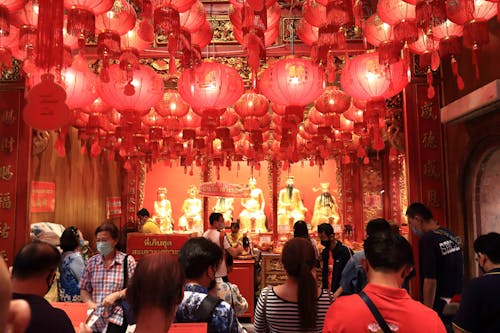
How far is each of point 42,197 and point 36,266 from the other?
4863 millimetres

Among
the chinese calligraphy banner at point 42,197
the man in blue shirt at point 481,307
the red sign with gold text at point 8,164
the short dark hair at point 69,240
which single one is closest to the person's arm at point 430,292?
the man in blue shirt at point 481,307

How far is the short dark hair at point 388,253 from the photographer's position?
1437mm

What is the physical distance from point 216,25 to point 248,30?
2779 millimetres

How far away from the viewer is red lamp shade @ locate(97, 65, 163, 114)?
3410 millimetres

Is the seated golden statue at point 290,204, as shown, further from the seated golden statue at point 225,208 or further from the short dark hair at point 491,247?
the short dark hair at point 491,247

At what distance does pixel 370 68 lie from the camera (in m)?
3.29

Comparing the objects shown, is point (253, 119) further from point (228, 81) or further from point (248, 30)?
point (248, 30)

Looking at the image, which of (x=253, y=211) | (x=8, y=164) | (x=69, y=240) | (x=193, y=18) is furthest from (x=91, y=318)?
(x=253, y=211)

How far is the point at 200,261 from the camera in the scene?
172 cm

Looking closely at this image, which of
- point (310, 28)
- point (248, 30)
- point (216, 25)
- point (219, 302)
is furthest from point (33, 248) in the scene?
point (216, 25)

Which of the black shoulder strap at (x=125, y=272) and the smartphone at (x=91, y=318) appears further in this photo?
the black shoulder strap at (x=125, y=272)

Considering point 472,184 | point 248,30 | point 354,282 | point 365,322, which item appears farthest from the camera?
point 472,184

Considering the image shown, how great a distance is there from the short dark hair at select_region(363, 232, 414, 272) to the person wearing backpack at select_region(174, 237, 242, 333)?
571 mm

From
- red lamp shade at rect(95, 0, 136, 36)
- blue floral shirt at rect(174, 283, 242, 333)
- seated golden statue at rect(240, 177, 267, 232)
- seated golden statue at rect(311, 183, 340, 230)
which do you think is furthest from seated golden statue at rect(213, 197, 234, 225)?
blue floral shirt at rect(174, 283, 242, 333)
